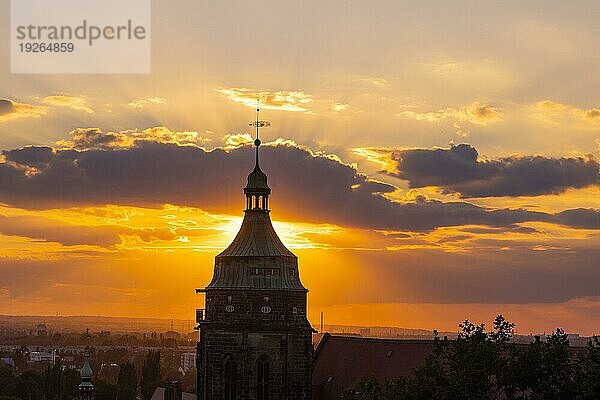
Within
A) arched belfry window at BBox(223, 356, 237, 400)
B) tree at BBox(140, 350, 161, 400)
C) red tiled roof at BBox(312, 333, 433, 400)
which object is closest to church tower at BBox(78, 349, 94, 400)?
red tiled roof at BBox(312, 333, 433, 400)

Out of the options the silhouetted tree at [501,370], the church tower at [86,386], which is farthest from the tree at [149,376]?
the silhouetted tree at [501,370]

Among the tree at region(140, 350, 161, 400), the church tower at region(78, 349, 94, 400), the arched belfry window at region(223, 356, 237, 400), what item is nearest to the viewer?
the arched belfry window at region(223, 356, 237, 400)

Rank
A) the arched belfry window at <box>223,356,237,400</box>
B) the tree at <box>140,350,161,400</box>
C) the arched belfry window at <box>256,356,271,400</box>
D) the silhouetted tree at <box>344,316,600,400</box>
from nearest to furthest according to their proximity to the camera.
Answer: the silhouetted tree at <box>344,316,600,400</box> → the arched belfry window at <box>256,356,271,400</box> → the arched belfry window at <box>223,356,237,400</box> → the tree at <box>140,350,161,400</box>

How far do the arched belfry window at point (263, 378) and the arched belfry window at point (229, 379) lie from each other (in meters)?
1.23

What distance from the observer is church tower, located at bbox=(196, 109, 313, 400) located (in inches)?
2372

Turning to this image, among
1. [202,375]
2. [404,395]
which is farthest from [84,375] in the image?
[404,395]

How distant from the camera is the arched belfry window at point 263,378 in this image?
60031 millimetres

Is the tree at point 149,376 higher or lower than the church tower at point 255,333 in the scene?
lower

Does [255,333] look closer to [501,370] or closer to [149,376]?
[501,370]

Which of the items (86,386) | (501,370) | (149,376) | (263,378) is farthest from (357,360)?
(149,376)

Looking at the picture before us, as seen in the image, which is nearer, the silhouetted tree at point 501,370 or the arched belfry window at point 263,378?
the silhouetted tree at point 501,370

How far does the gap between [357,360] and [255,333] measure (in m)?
6.67

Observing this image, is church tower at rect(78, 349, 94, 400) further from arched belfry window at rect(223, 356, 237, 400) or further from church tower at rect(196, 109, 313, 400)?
arched belfry window at rect(223, 356, 237, 400)

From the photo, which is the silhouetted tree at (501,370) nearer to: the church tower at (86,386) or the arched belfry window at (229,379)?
the arched belfry window at (229,379)
